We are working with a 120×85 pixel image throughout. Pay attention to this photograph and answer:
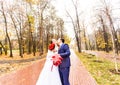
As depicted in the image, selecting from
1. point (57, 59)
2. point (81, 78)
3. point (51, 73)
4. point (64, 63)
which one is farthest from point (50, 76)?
point (81, 78)

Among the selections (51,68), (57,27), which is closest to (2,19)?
(57,27)

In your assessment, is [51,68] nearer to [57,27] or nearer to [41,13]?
[41,13]

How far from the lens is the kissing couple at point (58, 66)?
25.2 ft

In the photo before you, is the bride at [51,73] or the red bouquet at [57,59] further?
the bride at [51,73]

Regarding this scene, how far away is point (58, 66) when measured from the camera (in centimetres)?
805

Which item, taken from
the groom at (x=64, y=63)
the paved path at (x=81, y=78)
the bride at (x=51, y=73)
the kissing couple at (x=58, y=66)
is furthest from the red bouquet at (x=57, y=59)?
the paved path at (x=81, y=78)

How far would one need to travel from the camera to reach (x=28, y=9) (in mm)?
40375

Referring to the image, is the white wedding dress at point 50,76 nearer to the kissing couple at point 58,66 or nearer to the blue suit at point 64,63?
the kissing couple at point 58,66

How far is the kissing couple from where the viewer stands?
7.70 meters

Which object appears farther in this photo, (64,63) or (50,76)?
(50,76)

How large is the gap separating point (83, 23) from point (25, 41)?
16861 mm

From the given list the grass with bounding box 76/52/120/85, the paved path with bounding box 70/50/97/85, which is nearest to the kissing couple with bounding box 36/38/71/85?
the paved path with bounding box 70/50/97/85

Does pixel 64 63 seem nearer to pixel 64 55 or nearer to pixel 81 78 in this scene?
pixel 64 55

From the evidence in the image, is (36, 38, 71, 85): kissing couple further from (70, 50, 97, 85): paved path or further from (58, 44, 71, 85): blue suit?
(70, 50, 97, 85): paved path
